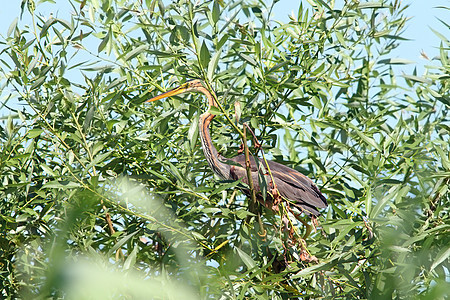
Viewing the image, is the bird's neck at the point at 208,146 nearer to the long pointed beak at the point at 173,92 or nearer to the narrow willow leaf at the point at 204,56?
the long pointed beak at the point at 173,92

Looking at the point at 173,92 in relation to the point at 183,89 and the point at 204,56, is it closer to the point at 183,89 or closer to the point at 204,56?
the point at 183,89

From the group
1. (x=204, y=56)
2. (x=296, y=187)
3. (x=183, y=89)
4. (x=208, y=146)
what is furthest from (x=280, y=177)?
(x=204, y=56)

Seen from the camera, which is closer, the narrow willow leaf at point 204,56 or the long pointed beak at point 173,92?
the narrow willow leaf at point 204,56

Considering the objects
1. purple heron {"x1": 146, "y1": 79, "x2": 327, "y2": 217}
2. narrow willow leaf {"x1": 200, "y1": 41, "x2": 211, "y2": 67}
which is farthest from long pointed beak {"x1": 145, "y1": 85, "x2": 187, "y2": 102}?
narrow willow leaf {"x1": 200, "y1": 41, "x2": 211, "y2": 67}

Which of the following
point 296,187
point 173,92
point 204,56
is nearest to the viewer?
point 204,56

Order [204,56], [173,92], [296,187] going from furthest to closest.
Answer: [296,187], [173,92], [204,56]

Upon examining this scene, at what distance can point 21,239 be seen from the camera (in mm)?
3354

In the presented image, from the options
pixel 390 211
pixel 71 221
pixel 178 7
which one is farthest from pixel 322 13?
pixel 71 221

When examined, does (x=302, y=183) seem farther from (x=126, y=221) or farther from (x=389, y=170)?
(x=126, y=221)

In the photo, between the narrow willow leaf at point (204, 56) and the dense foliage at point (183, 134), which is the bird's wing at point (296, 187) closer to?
the dense foliage at point (183, 134)

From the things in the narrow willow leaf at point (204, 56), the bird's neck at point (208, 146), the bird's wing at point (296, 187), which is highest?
the bird's neck at point (208, 146)

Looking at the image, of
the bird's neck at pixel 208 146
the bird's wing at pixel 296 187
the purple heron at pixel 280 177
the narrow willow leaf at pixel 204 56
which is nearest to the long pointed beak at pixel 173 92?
the purple heron at pixel 280 177

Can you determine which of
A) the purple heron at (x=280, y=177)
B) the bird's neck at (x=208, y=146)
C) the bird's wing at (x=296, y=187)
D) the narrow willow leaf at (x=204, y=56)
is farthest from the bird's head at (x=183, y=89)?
the narrow willow leaf at (x=204, y=56)

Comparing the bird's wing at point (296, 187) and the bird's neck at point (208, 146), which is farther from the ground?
the bird's neck at point (208, 146)
